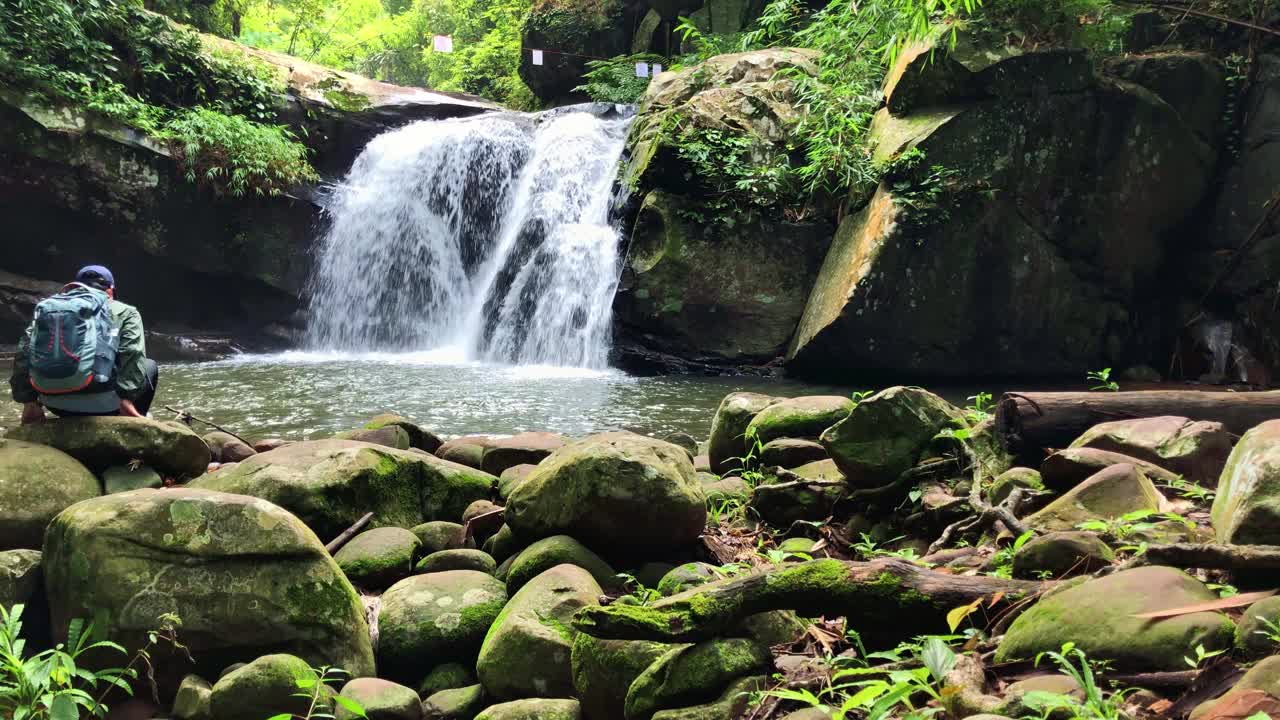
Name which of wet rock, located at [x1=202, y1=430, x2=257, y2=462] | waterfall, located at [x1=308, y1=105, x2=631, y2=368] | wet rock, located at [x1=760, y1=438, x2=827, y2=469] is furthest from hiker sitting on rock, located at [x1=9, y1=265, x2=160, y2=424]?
waterfall, located at [x1=308, y1=105, x2=631, y2=368]

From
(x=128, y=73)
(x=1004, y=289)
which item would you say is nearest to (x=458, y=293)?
(x=128, y=73)

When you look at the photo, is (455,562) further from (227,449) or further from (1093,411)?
(1093,411)

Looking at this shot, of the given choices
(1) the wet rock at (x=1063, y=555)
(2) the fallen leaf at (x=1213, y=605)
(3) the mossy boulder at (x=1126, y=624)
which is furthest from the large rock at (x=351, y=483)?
(2) the fallen leaf at (x=1213, y=605)

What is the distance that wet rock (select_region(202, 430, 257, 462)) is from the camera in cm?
523

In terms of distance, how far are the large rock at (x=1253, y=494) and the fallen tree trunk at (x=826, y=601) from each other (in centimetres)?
52

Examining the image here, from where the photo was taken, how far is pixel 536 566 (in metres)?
3.21

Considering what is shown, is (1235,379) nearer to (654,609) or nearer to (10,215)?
(654,609)

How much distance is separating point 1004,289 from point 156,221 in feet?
41.5

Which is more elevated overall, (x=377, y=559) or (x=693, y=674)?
(x=693, y=674)

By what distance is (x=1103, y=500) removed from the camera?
2818 mm

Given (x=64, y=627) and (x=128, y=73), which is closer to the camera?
(x=64, y=627)

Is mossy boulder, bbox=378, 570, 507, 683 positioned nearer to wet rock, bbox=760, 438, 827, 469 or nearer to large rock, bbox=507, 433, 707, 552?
large rock, bbox=507, 433, 707, 552

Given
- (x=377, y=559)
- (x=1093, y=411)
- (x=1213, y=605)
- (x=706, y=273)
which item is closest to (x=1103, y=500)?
(x=1093, y=411)

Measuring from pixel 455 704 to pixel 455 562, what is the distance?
2.77 feet
